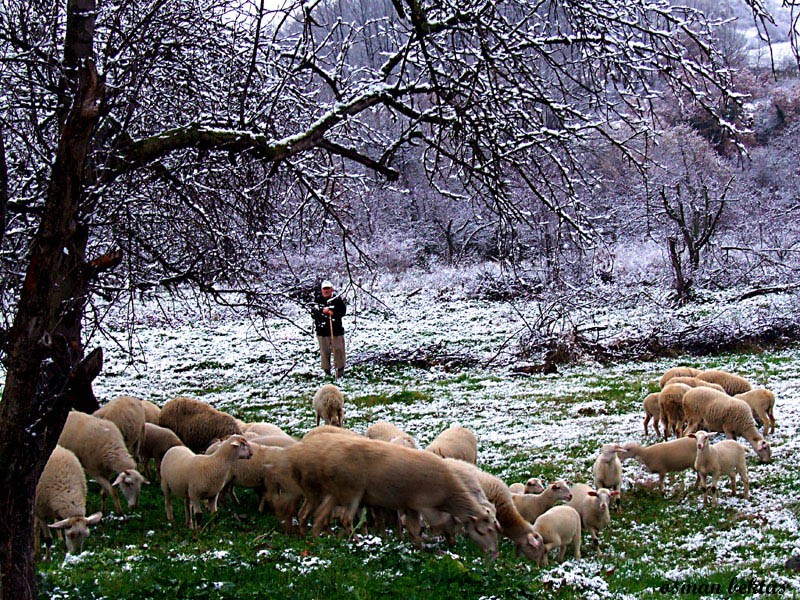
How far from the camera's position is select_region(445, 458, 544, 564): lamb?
19.0 ft

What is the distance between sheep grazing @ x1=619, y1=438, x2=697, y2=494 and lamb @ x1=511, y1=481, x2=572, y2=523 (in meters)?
1.56

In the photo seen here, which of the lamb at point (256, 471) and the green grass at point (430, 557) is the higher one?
the lamb at point (256, 471)

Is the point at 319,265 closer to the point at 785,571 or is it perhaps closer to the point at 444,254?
the point at 444,254

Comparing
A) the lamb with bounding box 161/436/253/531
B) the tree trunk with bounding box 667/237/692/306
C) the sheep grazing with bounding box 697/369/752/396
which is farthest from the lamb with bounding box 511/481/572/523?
the tree trunk with bounding box 667/237/692/306

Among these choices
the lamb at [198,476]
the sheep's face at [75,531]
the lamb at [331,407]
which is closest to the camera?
the sheep's face at [75,531]

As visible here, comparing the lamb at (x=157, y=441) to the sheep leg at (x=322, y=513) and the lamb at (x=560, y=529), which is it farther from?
the lamb at (x=560, y=529)

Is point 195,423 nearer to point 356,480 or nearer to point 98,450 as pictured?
point 98,450

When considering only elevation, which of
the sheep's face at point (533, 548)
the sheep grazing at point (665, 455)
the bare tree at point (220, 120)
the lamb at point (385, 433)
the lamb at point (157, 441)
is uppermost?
the bare tree at point (220, 120)

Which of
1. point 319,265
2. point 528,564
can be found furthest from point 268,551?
point 319,265

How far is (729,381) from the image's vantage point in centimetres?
1072

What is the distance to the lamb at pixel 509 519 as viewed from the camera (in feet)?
19.0

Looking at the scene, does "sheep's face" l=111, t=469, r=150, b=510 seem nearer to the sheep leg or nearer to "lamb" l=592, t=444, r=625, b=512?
the sheep leg

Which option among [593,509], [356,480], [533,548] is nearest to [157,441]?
[356,480]

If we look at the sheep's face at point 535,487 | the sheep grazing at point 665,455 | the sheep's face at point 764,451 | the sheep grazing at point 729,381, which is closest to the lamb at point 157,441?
the sheep's face at point 535,487
